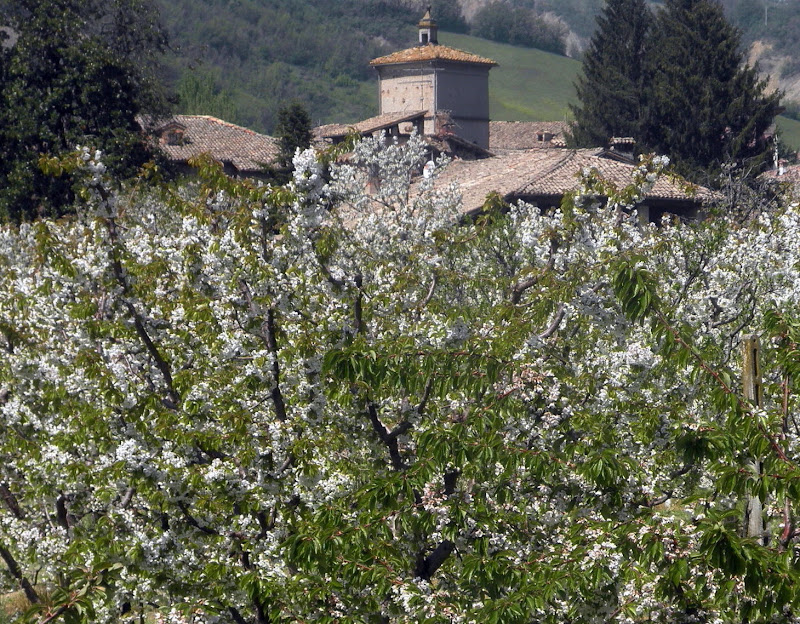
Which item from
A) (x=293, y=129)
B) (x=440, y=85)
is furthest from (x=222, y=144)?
(x=440, y=85)

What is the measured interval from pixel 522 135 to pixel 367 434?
64.1 m

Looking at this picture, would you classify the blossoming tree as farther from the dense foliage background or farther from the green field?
the green field

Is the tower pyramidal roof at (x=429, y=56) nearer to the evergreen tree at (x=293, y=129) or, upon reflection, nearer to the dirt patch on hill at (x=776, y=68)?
the evergreen tree at (x=293, y=129)

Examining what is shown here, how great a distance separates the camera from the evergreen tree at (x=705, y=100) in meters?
49.7

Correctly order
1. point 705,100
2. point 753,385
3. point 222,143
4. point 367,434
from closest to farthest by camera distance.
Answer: point 753,385
point 367,434
point 705,100
point 222,143

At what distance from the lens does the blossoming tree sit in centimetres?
574

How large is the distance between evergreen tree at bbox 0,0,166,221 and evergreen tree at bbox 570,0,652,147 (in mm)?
32025

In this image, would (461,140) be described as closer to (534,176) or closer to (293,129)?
(293,129)

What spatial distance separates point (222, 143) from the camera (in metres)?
51.9

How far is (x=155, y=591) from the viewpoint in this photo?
22.6ft

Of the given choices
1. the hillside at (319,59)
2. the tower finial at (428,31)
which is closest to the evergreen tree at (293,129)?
the tower finial at (428,31)

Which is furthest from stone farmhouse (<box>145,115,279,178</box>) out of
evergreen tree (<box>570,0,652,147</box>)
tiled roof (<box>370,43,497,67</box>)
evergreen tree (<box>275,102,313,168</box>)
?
evergreen tree (<box>570,0,652,147</box>)

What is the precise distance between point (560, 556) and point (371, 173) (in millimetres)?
12613

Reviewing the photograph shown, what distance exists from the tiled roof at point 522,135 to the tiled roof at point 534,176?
2931cm
